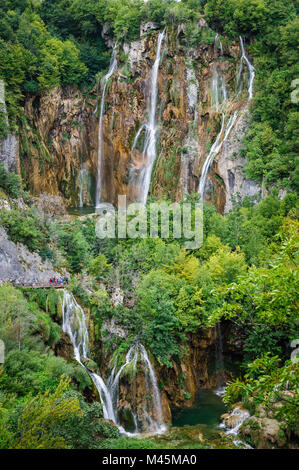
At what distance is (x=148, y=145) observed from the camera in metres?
41.4

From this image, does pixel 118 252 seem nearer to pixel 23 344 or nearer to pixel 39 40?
pixel 23 344

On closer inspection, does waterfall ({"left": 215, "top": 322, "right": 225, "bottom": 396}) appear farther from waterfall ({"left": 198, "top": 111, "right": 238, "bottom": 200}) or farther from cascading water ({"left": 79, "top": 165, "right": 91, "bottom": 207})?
cascading water ({"left": 79, "top": 165, "right": 91, "bottom": 207})

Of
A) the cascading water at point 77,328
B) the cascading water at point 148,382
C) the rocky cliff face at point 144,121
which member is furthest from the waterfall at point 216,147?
the cascading water at point 148,382

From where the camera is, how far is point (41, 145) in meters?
42.4

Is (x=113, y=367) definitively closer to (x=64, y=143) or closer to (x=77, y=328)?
(x=77, y=328)

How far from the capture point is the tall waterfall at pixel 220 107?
37000mm

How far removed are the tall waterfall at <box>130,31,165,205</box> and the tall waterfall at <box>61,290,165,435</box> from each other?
67.4ft

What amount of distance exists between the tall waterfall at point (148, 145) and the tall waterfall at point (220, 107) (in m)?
6.36

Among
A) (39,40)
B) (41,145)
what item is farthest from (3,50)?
(41,145)

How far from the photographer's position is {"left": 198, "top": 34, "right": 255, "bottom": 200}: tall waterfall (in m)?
37.0

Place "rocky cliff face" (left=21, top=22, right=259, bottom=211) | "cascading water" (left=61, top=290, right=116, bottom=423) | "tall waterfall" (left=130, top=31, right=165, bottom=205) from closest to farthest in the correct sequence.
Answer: "cascading water" (left=61, top=290, right=116, bottom=423), "rocky cliff face" (left=21, top=22, right=259, bottom=211), "tall waterfall" (left=130, top=31, right=165, bottom=205)

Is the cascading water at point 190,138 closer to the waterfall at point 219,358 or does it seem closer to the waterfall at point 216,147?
the waterfall at point 216,147

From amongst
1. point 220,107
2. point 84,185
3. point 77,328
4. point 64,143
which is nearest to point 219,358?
point 77,328

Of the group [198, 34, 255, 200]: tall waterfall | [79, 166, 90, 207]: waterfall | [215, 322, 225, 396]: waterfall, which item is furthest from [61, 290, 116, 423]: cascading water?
[79, 166, 90, 207]: waterfall
